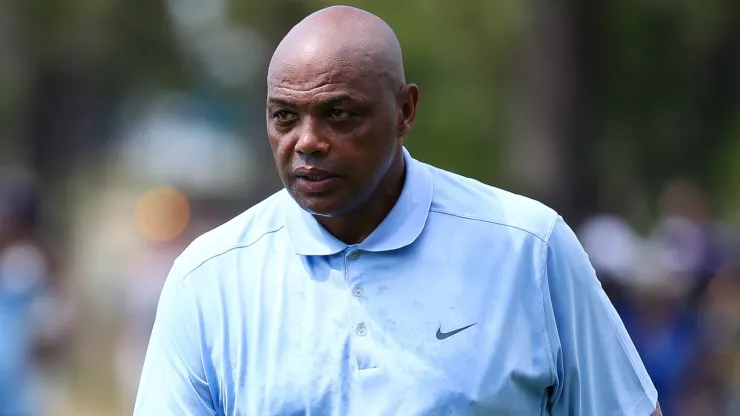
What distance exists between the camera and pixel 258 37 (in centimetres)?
2502

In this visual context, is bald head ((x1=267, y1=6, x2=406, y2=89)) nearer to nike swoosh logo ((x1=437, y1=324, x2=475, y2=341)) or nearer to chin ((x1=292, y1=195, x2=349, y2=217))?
chin ((x1=292, y1=195, x2=349, y2=217))

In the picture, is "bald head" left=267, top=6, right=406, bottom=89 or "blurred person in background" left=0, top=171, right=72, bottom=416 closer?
"bald head" left=267, top=6, right=406, bottom=89

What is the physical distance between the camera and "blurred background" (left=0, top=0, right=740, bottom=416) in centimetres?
1085

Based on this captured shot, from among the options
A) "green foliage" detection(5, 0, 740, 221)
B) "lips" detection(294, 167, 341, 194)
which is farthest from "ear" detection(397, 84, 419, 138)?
"green foliage" detection(5, 0, 740, 221)

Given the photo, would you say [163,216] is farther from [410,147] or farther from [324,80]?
[324,80]

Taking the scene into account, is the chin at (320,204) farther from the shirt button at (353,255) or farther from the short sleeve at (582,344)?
the short sleeve at (582,344)

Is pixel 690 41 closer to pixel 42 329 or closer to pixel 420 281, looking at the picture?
pixel 42 329

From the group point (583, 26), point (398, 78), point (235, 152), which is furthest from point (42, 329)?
point (235, 152)

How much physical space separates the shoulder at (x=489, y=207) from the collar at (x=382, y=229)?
44mm

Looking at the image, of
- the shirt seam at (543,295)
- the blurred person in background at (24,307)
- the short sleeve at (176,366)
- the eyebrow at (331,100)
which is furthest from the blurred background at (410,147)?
the shirt seam at (543,295)

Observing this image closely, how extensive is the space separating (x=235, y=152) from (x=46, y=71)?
1091 centimetres

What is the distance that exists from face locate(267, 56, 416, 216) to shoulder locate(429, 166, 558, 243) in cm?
23

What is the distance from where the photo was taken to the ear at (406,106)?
393 centimetres

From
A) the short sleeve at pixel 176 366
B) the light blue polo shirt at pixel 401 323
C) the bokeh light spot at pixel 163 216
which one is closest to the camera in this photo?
the light blue polo shirt at pixel 401 323
